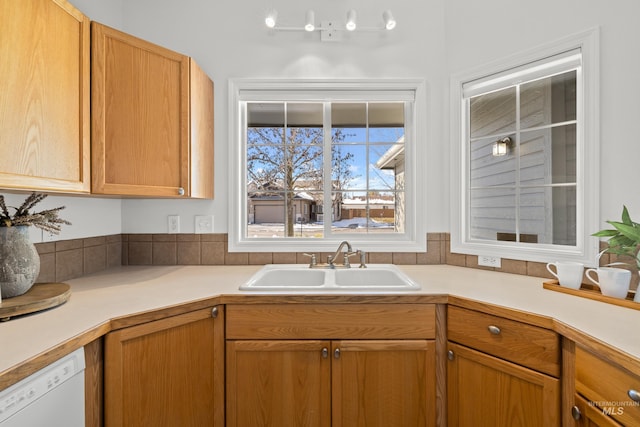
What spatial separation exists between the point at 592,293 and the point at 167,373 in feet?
5.91

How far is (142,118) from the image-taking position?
1.54 metres

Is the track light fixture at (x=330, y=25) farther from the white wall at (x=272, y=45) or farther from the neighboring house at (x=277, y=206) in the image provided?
the neighboring house at (x=277, y=206)

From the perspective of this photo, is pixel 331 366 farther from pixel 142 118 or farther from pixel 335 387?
pixel 142 118

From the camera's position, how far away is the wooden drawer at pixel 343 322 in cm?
141

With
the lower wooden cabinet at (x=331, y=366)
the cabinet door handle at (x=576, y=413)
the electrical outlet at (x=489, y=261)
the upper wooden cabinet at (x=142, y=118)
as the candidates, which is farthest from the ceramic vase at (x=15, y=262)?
the electrical outlet at (x=489, y=261)

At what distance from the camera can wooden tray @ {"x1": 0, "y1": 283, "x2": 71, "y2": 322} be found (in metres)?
1.04

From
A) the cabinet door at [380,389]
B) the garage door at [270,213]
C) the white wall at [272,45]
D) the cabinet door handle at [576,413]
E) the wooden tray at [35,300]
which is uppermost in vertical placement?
the white wall at [272,45]

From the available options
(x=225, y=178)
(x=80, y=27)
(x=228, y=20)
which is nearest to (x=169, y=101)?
(x=80, y=27)

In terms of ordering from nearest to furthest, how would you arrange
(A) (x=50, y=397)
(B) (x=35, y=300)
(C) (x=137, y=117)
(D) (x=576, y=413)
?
(A) (x=50, y=397) < (D) (x=576, y=413) < (B) (x=35, y=300) < (C) (x=137, y=117)

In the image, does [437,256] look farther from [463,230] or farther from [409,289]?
[409,289]

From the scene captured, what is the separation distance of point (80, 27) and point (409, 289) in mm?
1829

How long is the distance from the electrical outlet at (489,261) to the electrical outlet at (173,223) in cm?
195

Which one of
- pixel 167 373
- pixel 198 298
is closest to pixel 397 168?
pixel 198 298

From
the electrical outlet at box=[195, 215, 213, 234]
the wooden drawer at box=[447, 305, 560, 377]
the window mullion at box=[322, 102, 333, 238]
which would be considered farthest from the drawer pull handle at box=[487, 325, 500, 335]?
the electrical outlet at box=[195, 215, 213, 234]
